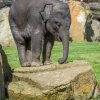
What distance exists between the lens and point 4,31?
51.3 ft

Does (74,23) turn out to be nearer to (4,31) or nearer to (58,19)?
(4,31)

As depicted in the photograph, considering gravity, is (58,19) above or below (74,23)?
above

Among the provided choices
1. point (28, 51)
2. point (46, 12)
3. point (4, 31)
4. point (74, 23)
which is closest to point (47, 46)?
point (28, 51)

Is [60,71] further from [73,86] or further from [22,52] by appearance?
[22,52]

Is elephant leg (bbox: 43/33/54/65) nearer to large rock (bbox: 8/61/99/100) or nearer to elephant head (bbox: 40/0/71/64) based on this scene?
elephant head (bbox: 40/0/71/64)

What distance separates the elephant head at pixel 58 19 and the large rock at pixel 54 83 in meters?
0.39

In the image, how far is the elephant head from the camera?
7488 millimetres

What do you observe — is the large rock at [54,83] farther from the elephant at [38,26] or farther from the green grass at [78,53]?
the green grass at [78,53]

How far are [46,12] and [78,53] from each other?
6.10 m

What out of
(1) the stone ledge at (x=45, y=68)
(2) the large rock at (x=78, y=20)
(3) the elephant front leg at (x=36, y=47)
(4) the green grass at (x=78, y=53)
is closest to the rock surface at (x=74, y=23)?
(2) the large rock at (x=78, y=20)

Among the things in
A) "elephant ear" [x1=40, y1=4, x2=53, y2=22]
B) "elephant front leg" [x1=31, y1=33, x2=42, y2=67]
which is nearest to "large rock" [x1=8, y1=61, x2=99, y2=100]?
"elephant front leg" [x1=31, y1=33, x2=42, y2=67]

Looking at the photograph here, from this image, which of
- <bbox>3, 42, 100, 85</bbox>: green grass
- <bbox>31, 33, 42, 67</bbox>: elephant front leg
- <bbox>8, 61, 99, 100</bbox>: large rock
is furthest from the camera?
<bbox>3, 42, 100, 85</bbox>: green grass

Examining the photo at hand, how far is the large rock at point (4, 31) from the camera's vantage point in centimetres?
1534

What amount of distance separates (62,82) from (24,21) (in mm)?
1595
